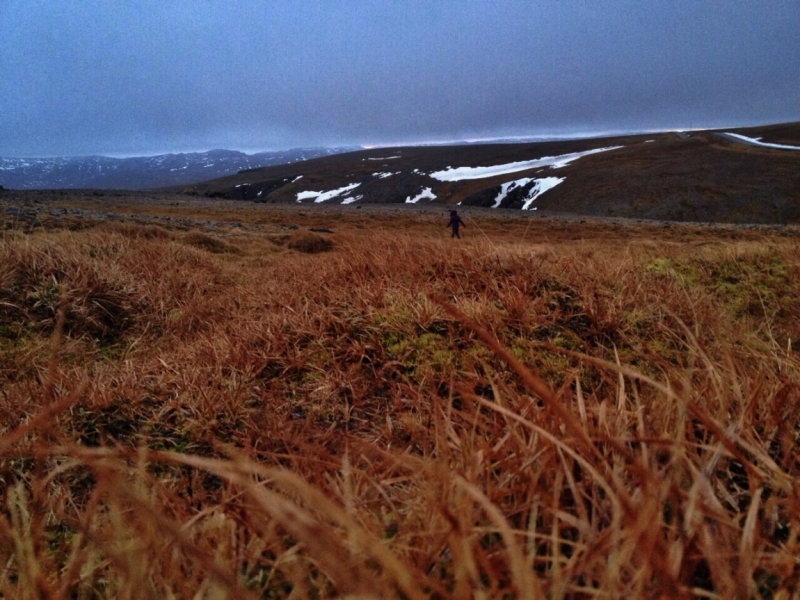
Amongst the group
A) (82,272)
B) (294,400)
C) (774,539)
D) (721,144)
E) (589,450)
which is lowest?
(294,400)

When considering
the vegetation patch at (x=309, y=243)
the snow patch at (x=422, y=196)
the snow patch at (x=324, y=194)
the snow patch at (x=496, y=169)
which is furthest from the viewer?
the snow patch at (x=324, y=194)

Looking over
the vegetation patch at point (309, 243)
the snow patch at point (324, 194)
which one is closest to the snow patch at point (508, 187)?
the snow patch at point (324, 194)

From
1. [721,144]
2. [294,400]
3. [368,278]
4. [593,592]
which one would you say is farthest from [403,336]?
[721,144]

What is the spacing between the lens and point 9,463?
70.8 inches

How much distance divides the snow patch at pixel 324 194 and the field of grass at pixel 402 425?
234 feet

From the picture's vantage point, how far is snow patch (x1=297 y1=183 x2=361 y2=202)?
244ft

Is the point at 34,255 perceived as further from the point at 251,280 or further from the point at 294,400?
the point at 294,400

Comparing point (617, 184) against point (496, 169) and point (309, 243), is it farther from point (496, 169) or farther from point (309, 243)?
point (309, 243)

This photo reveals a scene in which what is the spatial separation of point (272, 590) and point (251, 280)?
4995 mm

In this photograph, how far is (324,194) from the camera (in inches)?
3009

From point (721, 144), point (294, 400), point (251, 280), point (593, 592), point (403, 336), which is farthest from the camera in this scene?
point (721, 144)

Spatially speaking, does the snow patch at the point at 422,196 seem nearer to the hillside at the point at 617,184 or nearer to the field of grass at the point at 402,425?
the hillside at the point at 617,184

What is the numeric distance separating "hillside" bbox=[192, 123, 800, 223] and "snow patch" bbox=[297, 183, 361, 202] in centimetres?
17

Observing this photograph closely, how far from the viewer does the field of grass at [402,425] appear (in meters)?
0.87
